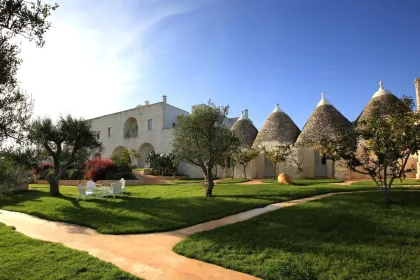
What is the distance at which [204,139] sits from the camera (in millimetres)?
13656

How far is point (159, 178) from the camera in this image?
28.7 metres

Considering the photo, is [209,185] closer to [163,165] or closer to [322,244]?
[322,244]

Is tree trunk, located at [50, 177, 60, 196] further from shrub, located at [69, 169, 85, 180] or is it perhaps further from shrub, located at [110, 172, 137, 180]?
shrub, located at [69, 169, 85, 180]

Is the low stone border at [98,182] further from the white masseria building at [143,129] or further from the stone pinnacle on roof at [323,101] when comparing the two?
the stone pinnacle on roof at [323,101]

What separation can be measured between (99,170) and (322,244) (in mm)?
23108

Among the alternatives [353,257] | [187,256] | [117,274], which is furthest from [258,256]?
[117,274]

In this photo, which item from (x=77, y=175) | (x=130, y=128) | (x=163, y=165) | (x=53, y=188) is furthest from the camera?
(x=130, y=128)

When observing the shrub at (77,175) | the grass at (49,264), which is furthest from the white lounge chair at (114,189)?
the shrub at (77,175)

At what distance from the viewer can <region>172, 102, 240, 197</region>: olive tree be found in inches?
538

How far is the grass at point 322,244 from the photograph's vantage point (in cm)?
504

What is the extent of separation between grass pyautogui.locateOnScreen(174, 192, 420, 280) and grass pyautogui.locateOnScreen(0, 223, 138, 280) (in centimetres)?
171

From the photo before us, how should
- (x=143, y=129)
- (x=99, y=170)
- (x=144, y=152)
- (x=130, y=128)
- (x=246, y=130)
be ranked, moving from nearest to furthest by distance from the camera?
(x=99, y=170) → (x=246, y=130) → (x=143, y=129) → (x=144, y=152) → (x=130, y=128)

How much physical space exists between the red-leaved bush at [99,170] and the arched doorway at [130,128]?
56.2 ft

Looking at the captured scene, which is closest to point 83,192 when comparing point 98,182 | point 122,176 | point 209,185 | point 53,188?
A: point 53,188
